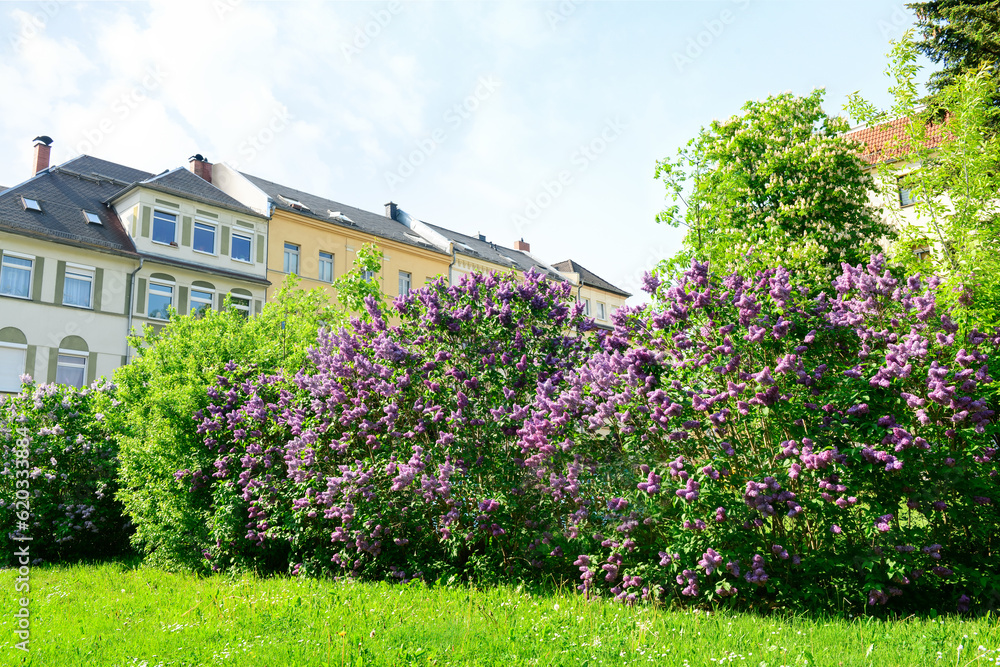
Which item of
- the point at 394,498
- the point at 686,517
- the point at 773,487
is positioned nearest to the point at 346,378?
the point at 394,498

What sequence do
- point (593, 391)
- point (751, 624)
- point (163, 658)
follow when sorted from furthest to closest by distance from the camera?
1. point (593, 391)
2. point (751, 624)
3. point (163, 658)

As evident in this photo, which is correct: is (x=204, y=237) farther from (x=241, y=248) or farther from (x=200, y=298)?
(x=200, y=298)

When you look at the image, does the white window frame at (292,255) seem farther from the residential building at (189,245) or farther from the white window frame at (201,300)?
the white window frame at (201,300)

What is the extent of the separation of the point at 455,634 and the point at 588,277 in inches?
1792

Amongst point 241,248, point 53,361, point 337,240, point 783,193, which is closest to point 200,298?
point 241,248

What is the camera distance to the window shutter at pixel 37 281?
24.3 metres

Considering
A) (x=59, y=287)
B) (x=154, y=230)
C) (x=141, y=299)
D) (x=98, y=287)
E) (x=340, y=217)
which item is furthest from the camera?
(x=340, y=217)

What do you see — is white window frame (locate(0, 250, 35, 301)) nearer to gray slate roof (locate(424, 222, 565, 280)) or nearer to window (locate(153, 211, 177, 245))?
window (locate(153, 211, 177, 245))

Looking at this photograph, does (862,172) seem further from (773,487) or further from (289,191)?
(289,191)

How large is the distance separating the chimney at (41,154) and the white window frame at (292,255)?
10.5 m

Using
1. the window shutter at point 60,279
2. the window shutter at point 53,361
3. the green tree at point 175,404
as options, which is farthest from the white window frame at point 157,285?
the green tree at point 175,404

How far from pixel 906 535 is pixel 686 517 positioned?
5.72ft

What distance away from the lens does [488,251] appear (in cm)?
4284

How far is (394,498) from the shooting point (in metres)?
7.51
